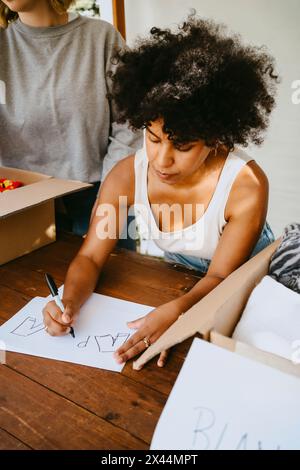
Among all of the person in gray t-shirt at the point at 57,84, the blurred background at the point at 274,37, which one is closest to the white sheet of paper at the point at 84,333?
the person in gray t-shirt at the point at 57,84

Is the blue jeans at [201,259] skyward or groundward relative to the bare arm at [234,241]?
groundward

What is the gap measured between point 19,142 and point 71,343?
0.85 m

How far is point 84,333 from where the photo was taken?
2.77 feet

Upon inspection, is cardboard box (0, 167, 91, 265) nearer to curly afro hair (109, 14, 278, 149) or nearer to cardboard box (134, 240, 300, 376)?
curly afro hair (109, 14, 278, 149)

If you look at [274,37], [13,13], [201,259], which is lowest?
[201,259]

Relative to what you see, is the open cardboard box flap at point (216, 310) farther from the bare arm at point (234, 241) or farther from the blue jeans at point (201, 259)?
the blue jeans at point (201, 259)

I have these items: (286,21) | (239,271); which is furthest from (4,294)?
(286,21)

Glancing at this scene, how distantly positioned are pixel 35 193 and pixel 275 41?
182 cm

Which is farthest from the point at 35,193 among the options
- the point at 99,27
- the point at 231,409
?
the point at 231,409

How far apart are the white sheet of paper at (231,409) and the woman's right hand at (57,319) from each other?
15.4 inches

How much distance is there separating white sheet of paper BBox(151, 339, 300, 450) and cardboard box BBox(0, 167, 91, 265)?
70 centimetres

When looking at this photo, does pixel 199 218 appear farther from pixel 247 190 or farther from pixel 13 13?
pixel 13 13

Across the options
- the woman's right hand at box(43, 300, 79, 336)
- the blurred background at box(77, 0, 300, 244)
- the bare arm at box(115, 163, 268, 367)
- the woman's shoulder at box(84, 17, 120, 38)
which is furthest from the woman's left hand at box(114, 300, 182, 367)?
the blurred background at box(77, 0, 300, 244)

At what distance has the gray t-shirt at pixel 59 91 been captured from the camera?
4.42 ft
